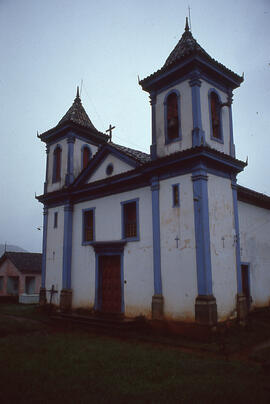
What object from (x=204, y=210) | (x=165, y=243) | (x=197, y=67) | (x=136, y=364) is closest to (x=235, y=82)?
(x=197, y=67)

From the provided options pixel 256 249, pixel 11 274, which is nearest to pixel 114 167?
pixel 256 249

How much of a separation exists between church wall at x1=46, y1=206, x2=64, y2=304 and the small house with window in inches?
509

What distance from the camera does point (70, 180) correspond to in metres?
18.0

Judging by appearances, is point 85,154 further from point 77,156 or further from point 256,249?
point 256,249

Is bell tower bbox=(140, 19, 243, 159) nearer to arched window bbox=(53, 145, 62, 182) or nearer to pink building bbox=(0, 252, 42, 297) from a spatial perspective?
arched window bbox=(53, 145, 62, 182)

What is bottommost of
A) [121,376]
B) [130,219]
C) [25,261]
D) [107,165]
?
[121,376]

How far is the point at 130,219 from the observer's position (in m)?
14.5

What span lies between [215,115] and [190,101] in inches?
55.9

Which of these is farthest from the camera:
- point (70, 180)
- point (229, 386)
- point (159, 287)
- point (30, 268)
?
point (30, 268)

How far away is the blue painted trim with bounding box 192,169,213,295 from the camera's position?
10.7m

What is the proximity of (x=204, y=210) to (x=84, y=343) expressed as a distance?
5.80 metres

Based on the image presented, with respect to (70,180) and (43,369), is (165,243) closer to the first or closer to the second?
(43,369)

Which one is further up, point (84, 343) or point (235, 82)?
point (235, 82)

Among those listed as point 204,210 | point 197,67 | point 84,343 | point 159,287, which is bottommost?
point 84,343
